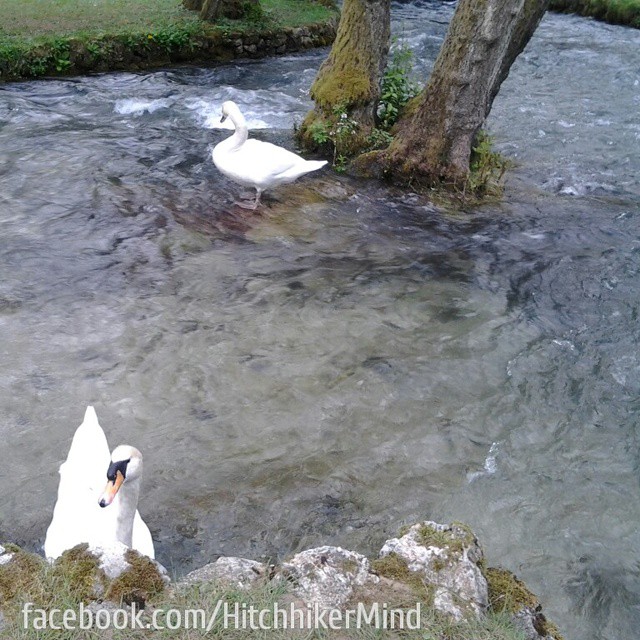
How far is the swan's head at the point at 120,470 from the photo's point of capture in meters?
3.55

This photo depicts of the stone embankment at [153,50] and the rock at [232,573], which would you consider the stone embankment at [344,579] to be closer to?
the rock at [232,573]

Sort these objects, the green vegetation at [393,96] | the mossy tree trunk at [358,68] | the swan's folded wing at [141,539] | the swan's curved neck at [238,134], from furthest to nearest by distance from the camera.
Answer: the green vegetation at [393,96], the mossy tree trunk at [358,68], the swan's curved neck at [238,134], the swan's folded wing at [141,539]

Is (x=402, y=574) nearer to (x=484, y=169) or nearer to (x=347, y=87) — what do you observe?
(x=484, y=169)

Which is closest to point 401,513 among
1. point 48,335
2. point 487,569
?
point 487,569

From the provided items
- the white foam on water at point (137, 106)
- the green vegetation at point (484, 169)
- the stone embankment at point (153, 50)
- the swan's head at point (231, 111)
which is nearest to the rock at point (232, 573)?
the swan's head at point (231, 111)

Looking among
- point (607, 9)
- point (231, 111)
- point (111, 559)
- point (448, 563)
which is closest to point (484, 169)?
point (231, 111)

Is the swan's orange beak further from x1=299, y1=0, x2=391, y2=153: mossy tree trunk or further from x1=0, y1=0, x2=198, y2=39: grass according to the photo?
x1=0, y1=0, x2=198, y2=39: grass

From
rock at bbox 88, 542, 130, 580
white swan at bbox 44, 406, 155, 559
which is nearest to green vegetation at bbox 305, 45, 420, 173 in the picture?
white swan at bbox 44, 406, 155, 559

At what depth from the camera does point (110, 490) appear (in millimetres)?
3559

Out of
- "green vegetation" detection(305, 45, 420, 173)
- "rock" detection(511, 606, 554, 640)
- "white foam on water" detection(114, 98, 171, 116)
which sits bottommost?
"white foam on water" detection(114, 98, 171, 116)

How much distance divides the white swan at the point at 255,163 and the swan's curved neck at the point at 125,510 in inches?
199

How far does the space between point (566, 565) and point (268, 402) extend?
227 centimetres

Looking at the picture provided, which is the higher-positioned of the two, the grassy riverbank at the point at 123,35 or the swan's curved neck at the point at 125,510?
the swan's curved neck at the point at 125,510

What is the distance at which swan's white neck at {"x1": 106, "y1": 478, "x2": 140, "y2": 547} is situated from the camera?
3660mm
